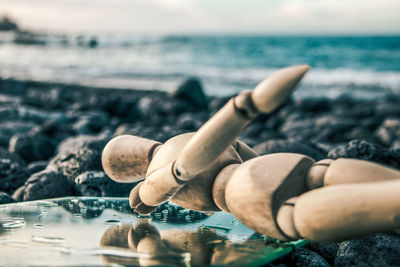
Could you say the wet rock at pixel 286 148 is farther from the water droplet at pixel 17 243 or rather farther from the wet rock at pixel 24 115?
the wet rock at pixel 24 115

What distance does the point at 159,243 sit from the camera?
160cm

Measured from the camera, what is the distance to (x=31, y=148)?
4559 millimetres

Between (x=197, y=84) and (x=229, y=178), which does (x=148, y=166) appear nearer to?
(x=229, y=178)

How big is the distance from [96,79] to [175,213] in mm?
13966

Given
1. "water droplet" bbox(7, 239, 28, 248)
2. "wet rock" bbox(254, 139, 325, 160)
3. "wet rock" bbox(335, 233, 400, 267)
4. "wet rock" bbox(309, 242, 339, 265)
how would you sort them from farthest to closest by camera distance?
1. "wet rock" bbox(254, 139, 325, 160)
2. "wet rock" bbox(309, 242, 339, 265)
3. "wet rock" bbox(335, 233, 400, 267)
4. "water droplet" bbox(7, 239, 28, 248)

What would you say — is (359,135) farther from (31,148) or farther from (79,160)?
(79,160)

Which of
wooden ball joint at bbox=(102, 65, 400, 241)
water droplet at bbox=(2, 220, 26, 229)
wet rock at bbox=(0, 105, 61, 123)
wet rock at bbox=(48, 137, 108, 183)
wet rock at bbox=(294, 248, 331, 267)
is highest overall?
wooden ball joint at bbox=(102, 65, 400, 241)

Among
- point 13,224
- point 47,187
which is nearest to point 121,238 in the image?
point 13,224

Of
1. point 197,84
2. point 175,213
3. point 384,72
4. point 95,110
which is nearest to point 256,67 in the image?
point 384,72

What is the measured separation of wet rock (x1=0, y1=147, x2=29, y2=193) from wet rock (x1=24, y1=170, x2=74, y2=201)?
47 cm

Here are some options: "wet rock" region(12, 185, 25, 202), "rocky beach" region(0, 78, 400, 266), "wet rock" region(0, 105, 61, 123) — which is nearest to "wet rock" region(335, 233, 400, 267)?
"rocky beach" region(0, 78, 400, 266)

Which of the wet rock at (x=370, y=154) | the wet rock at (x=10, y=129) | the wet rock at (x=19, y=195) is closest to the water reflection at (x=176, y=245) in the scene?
the wet rock at (x=19, y=195)

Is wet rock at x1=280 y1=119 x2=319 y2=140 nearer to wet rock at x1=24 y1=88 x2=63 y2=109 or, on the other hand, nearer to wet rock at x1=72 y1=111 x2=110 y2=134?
wet rock at x1=72 y1=111 x2=110 y2=134

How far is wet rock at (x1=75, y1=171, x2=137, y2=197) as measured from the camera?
2.59 m
